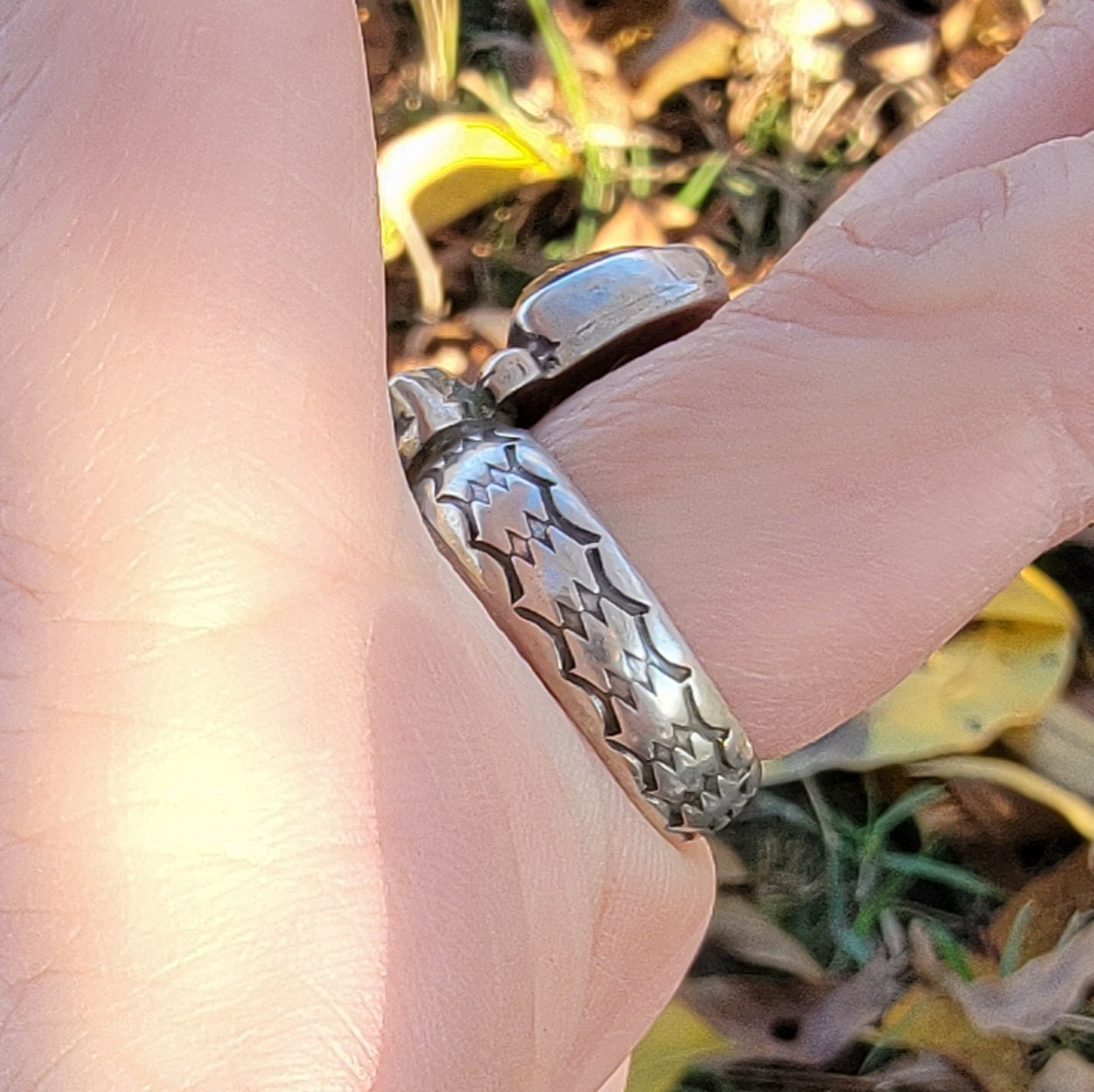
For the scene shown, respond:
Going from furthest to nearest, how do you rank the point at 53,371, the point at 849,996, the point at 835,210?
the point at 849,996, the point at 835,210, the point at 53,371

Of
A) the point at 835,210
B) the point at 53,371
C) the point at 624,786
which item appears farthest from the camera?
the point at 835,210

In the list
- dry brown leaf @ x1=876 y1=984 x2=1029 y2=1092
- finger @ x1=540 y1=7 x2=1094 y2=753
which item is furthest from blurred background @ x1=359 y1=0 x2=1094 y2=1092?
finger @ x1=540 y1=7 x2=1094 y2=753

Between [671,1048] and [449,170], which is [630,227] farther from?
[671,1048]

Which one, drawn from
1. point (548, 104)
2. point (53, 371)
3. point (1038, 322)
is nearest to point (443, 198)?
point (548, 104)

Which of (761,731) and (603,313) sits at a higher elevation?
(603,313)

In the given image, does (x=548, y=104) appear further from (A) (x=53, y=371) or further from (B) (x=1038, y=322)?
(A) (x=53, y=371)

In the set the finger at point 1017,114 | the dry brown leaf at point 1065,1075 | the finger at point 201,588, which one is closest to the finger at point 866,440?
the finger at point 1017,114
